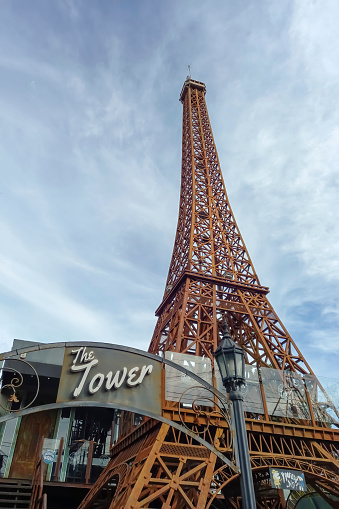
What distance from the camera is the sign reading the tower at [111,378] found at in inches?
310

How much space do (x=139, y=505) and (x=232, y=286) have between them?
658 inches

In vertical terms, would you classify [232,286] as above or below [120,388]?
above

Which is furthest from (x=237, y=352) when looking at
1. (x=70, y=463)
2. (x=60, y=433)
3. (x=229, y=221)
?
(x=229, y=221)

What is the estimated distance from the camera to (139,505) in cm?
1190

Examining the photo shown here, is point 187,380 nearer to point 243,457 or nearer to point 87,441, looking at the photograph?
point 87,441

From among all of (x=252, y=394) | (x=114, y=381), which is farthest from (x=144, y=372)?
(x=252, y=394)

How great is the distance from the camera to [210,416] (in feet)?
51.6

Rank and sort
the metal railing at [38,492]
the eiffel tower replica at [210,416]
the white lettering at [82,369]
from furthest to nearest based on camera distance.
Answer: the eiffel tower replica at [210,416], the metal railing at [38,492], the white lettering at [82,369]

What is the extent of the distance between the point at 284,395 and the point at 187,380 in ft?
16.0

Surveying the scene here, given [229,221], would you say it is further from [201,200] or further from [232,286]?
[232,286]

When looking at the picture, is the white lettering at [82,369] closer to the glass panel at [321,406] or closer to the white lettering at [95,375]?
the white lettering at [95,375]

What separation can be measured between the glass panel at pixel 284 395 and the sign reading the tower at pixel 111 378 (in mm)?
9779

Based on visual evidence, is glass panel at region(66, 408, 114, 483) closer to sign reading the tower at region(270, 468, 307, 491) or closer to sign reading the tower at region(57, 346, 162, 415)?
sign reading the tower at region(270, 468, 307, 491)

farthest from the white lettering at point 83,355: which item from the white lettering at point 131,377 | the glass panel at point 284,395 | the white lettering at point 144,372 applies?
the glass panel at point 284,395
